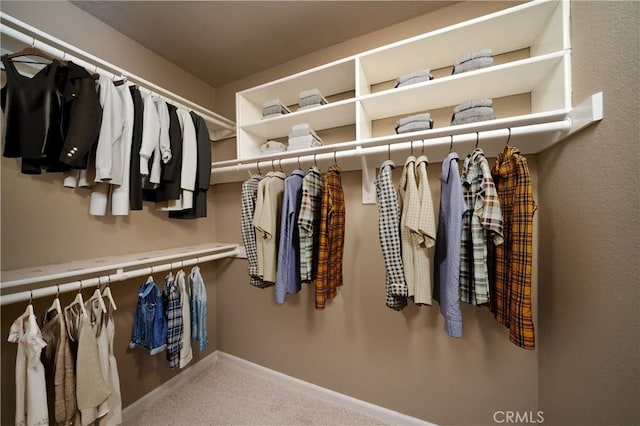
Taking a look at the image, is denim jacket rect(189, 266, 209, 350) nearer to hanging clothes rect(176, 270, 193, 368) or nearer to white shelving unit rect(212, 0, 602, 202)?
hanging clothes rect(176, 270, 193, 368)

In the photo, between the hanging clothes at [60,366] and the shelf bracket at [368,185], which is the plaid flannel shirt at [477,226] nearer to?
the shelf bracket at [368,185]

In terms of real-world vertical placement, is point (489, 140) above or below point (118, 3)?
below

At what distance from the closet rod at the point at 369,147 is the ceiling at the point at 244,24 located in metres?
0.83

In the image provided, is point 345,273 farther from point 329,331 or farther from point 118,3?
point 118,3

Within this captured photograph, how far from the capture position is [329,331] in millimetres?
1570

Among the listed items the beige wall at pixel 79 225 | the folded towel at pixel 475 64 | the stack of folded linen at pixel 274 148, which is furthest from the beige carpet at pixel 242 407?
the folded towel at pixel 475 64

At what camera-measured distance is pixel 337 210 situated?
47.0 inches

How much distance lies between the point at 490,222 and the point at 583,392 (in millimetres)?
729

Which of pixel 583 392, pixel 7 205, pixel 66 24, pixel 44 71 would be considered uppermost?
pixel 66 24

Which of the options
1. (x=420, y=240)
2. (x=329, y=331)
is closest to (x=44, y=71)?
(x=420, y=240)

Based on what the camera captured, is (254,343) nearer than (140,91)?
No

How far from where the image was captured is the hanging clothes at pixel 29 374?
864 millimetres

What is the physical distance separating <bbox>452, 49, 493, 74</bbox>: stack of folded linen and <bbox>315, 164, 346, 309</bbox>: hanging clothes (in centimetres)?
76
